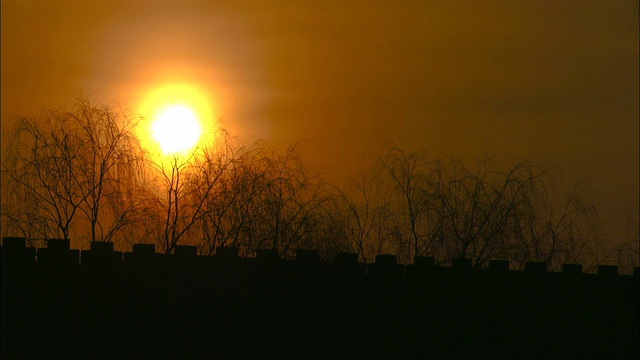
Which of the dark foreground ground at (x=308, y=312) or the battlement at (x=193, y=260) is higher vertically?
the battlement at (x=193, y=260)

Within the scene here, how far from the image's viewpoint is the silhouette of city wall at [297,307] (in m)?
5.39

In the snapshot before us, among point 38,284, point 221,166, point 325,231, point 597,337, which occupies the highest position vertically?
point 221,166

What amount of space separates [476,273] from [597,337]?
956 mm

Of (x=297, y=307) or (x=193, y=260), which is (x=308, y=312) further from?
(x=193, y=260)

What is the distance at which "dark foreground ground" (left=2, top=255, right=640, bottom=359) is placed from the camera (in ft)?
17.7

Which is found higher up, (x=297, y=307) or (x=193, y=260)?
(x=193, y=260)

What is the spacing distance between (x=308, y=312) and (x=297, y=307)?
9 centimetres

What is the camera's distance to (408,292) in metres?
5.50

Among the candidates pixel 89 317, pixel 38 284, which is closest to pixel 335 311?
pixel 89 317

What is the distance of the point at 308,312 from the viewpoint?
18.2 feet

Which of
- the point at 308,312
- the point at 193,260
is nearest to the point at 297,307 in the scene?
the point at 308,312

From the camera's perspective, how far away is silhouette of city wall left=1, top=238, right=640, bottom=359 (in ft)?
17.7

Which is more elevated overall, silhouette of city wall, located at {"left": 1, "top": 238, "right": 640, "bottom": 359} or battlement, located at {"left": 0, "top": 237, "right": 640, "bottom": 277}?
battlement, located at {"left": 0, "top": 237, "right": 640, "bottom": 277}

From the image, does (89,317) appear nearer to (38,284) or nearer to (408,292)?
(38,284)
